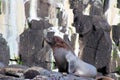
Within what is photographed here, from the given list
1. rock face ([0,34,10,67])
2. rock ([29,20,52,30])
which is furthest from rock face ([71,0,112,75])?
rock face ([0,34,10,67])

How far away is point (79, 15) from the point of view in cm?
2302

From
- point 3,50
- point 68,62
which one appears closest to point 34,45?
point 3,50

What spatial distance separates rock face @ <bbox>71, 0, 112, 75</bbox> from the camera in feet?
72.4

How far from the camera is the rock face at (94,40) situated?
22078 millimetres

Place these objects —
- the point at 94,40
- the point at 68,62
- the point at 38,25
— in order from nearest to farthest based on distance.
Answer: the point at 68,62, the point at 38,25, the point at 94,40

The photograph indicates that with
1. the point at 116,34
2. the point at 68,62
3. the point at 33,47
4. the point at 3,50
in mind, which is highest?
the point at 68,62

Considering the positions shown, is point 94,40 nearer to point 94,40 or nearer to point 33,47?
point 94,40

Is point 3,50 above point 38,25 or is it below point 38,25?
below

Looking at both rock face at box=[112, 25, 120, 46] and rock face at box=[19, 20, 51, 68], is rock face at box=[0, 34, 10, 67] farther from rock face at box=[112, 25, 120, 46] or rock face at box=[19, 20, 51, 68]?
rock face at box=[112, 25, 120, 46]

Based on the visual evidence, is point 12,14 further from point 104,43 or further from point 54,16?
point 104,43

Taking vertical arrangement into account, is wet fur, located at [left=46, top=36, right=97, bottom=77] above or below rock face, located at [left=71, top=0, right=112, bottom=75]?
above

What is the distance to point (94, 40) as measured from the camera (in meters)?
22.5

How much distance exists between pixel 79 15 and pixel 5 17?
653 cm

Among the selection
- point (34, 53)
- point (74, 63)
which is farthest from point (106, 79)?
point (34, 53)
